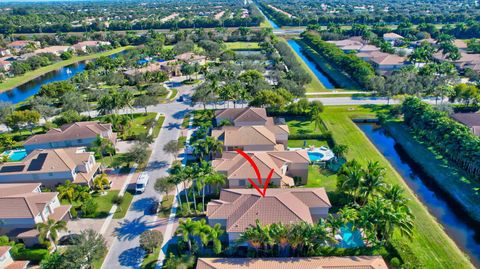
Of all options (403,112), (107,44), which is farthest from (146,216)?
(107,44)

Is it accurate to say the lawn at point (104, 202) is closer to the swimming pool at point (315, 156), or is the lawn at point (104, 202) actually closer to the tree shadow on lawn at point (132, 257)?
the tree shadow on lawn at point (132, 257)

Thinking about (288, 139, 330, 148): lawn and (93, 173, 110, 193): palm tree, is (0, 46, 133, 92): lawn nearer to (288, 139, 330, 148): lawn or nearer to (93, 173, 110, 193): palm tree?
(93, 173, 110, 193): palm tree

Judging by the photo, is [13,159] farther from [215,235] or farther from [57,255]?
[215,235]

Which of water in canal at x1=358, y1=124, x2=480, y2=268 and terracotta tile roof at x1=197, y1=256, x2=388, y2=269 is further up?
terracotta tile roof at x1=197, y1=256, x2=388, y2=269

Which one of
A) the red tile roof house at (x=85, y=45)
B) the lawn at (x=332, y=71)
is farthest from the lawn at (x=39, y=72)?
the lawn at (x=332, y=71)

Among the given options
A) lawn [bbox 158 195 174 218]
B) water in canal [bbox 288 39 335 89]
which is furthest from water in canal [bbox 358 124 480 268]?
water in canal [bbox 288 39 335 89]

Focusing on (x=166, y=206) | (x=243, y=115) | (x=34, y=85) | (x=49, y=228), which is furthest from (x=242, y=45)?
(x=49, y=228)
